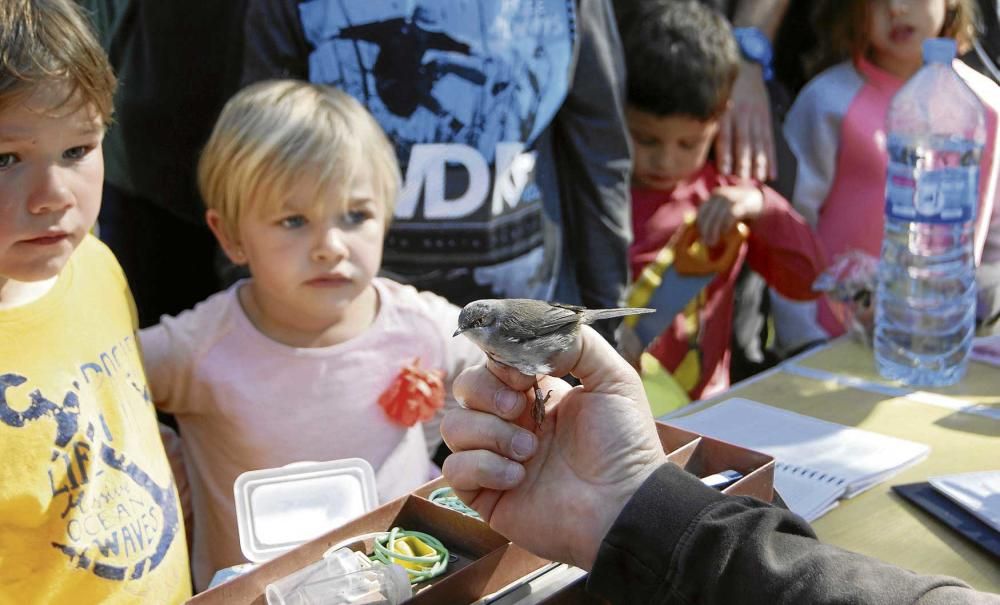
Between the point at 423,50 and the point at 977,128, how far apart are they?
191 cm

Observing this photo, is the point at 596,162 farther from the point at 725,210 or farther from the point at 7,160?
the point at 7,160

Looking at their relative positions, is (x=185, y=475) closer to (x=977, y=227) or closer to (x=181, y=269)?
(x=181, y=269)

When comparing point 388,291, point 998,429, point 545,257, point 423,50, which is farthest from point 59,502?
point 998,429

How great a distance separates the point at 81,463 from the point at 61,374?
17 centimetres

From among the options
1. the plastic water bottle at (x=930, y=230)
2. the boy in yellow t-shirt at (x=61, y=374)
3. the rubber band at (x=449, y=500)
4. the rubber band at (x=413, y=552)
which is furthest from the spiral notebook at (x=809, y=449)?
the boy in yellow t-shirt at (x=61, y=374)

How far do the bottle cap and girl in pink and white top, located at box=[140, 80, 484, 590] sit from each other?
1.74 m

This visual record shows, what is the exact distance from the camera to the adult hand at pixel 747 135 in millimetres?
3822

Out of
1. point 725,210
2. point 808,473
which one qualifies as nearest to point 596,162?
point 725,210

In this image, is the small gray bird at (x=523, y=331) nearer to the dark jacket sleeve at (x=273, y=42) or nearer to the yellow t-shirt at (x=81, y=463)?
the yellow t-shirt at (x=81, y=463)

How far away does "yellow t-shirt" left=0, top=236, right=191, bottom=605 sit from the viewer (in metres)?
1.60

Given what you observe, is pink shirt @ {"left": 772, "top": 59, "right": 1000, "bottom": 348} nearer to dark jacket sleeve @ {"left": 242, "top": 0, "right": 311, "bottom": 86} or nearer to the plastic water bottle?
the plastic water bottle

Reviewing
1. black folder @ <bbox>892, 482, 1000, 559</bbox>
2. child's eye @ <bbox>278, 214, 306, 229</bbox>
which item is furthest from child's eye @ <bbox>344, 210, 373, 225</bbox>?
black folder @ <bbox>892, 482, 1000, 559</bbox>

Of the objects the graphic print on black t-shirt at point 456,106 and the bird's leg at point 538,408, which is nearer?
the bird's leg at point 538,408

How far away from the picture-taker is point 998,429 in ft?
7.67
